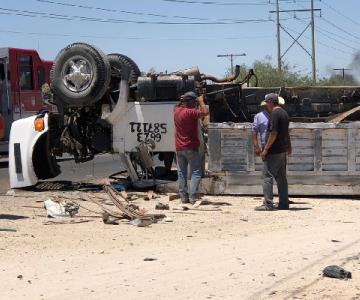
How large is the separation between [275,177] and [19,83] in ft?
40.3

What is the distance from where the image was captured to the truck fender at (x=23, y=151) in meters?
11.7

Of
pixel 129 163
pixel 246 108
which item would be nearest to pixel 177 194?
pixel 129 163

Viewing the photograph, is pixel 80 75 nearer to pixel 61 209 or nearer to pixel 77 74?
pixel 77 74

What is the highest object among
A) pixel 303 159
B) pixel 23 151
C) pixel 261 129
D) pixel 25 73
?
pixel 25 73

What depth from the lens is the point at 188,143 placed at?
10438mm

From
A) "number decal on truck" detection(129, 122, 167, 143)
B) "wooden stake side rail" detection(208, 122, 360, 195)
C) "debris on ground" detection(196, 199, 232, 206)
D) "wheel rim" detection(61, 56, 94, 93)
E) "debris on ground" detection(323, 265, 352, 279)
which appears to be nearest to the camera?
"debris on ground" detection(323, 265, 352, 279)

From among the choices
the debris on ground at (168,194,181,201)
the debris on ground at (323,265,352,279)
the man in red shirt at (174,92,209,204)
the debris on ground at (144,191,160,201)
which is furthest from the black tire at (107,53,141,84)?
the debris on ground at (323,265,352,279)

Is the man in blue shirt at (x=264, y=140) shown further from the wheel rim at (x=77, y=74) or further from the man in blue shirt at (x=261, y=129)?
the wheel rim at (x=77, y=74)

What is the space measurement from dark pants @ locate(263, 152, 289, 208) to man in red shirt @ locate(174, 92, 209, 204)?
116 centimetres

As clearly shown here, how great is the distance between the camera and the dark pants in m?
9.62

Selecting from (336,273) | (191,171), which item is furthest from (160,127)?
(336,273)

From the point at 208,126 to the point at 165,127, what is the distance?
2.99 feet

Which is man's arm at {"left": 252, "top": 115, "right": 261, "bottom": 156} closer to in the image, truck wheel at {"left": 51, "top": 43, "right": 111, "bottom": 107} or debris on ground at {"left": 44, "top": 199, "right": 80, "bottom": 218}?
debris on ground at {"left": 44, "top": 199, "right": 80, "bottom": 218}

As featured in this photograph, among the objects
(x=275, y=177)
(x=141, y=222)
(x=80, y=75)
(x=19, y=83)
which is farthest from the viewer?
(x=19, y=83)
